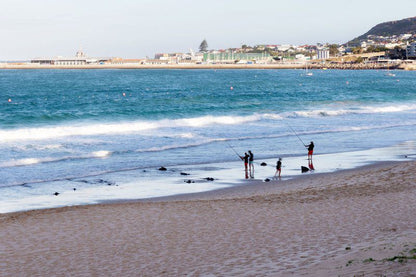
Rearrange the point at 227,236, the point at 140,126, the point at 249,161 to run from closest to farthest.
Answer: the point at 227,236 → the point at 249,161 → the point at 140,126

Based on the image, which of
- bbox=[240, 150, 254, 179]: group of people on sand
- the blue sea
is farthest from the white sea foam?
bbox=[240, 150, 254, 179]: group of people on sand

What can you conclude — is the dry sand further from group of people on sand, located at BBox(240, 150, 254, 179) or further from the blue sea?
group of people on sand, located at BBox(240, 150, 254, 179)

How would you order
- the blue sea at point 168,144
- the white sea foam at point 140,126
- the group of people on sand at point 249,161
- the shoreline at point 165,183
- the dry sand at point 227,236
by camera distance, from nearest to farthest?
1. the dry sand at point 227,236
2. the shoreline at point 165,183
3. the blue sea at point 168,144
4. the group of people on sand at point 249,161
5. the white sea foam at point 140,126

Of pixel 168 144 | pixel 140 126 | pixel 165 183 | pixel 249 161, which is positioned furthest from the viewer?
pixel 140 126

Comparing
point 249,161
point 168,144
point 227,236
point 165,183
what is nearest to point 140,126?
point 168,144

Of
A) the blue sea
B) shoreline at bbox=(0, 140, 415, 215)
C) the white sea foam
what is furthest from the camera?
the white sea foam

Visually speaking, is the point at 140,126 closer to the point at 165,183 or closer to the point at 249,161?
the point at 249,161

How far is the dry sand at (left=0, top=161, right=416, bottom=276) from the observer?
1004 cm

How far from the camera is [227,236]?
40.4 ft

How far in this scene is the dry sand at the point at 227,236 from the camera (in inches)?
395

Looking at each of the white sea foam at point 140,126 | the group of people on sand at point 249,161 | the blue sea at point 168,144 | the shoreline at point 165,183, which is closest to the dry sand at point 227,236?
the shoreline at point 165,183

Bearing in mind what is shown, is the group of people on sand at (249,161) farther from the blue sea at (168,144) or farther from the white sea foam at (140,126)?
the white sea foam at (140,126)

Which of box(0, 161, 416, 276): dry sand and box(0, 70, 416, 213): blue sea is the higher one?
box(0, 161, 416, 276): dry sand

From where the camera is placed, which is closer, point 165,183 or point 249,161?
point 165,183
